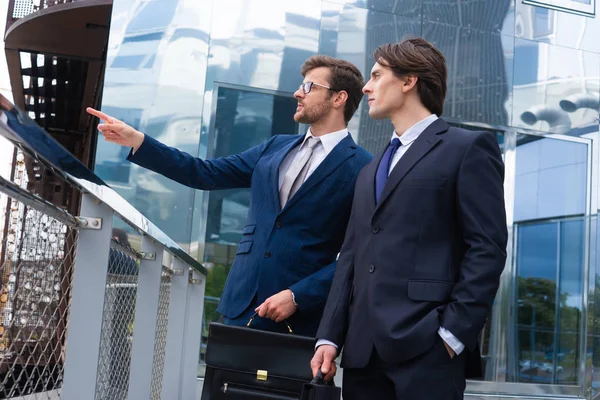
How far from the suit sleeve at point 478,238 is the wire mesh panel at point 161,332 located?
6.10ft

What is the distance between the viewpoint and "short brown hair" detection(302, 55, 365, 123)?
2.93m

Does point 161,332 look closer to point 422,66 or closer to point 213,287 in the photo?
point 422,66

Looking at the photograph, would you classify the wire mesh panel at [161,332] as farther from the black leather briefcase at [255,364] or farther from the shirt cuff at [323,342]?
the shirt cuff at [323,342]

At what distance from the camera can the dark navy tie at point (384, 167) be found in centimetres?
225

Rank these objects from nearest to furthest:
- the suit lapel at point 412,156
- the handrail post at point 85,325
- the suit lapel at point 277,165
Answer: the handrail post at point 85,325
the suit lapel at point 412,156
the suit lapel at point 277,165

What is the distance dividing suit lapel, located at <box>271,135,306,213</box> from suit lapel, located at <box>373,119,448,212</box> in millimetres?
634

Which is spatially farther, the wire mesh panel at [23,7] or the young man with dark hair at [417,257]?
the wire mesh panel at [23,7]

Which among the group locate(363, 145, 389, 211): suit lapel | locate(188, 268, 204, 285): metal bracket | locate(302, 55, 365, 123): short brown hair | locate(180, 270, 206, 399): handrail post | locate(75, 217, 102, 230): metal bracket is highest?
locate(302, 55, 365, 123): short brown hair

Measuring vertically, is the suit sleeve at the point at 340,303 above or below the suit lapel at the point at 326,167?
below

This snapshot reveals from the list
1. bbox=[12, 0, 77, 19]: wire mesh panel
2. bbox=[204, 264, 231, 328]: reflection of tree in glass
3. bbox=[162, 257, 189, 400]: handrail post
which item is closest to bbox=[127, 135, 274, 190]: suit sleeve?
bbox=[162, 257, 189, 400]: handrail post

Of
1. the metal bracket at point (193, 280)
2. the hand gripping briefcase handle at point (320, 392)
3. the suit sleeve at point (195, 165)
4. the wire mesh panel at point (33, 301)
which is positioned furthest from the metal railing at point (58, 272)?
the metal bracket at point (193, 280)

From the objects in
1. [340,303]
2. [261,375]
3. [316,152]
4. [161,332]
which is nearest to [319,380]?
[340,303]

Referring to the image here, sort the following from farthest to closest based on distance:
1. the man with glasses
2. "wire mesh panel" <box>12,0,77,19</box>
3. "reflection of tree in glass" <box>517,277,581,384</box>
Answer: "wire mesh panel" <box>12,0,77,19</box>, "reflection of tree in glass" <box>517,277,581,384</box>, the man with glasses

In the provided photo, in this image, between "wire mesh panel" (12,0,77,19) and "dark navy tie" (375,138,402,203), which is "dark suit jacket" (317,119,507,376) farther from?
"wire mesh panel" (12,0,77,19)
